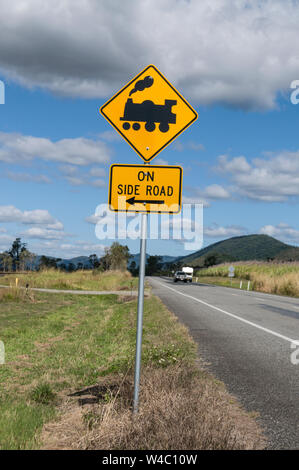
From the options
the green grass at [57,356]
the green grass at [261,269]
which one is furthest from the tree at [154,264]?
the green grass at [57,356]

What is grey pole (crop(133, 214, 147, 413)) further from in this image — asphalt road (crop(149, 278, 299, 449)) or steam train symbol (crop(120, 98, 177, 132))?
asphalt road (crop(149, 278, 299, 449))

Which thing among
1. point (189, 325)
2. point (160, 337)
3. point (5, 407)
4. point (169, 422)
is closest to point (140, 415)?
point (169, 422)

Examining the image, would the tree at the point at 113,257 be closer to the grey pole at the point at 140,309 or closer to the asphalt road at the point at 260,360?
the asphalt road at the point at 260,360

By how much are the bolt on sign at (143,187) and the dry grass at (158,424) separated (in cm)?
191

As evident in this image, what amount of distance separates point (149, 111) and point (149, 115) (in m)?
0.05

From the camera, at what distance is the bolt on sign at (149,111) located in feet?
17.3

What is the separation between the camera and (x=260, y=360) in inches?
328

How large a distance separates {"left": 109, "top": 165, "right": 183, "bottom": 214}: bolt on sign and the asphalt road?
2.51 meters

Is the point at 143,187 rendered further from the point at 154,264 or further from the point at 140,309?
the point at 154,264

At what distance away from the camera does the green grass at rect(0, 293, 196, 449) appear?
5.08 metres

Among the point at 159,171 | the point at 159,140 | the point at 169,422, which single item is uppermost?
the point at 159,140

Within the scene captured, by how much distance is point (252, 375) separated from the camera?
7.25m
